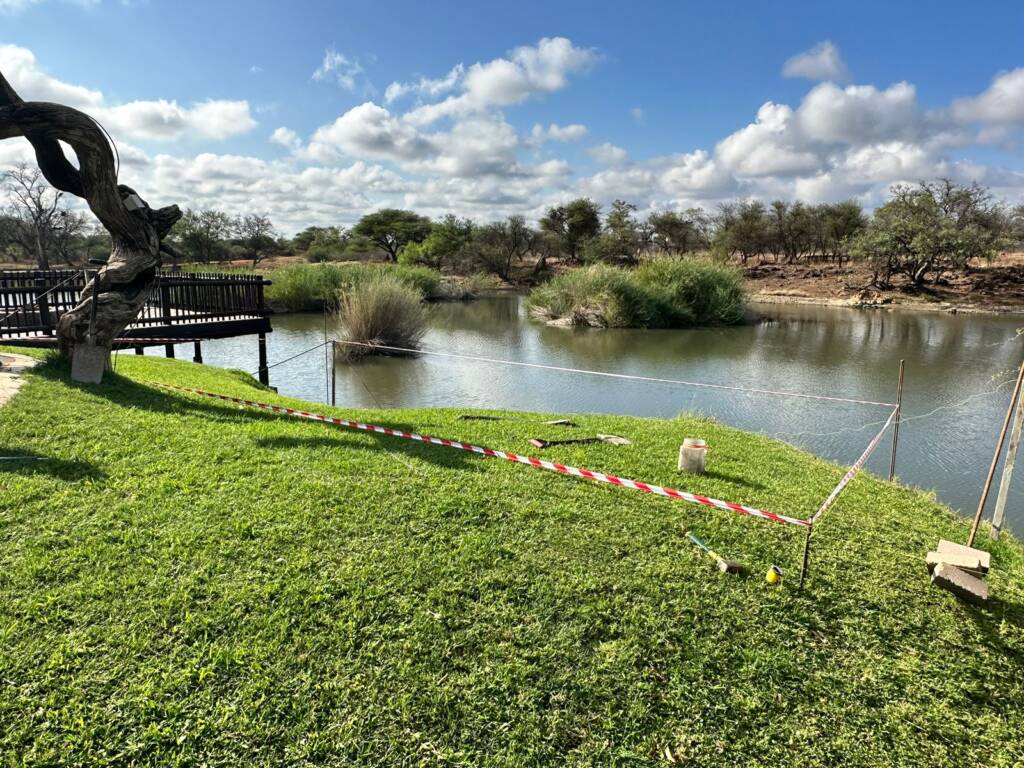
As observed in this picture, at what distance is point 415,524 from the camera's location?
4059mm

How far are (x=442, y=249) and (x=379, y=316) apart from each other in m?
38.2

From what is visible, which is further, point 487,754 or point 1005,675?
point 1005,675

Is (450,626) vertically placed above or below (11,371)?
below

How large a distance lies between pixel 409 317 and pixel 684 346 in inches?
362

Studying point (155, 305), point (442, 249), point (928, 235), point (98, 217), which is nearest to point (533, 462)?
point (98, 217)

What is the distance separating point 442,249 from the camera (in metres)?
53.2

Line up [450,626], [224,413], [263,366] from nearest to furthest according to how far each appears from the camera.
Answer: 1. [450,626]
2. [224,413]
3. [263,366]

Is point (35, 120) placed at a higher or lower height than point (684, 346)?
higher

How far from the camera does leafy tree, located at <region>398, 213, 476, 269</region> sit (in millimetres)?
53188

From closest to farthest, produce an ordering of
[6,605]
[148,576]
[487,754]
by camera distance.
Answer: [487,754]
[6,605]
[148,576]

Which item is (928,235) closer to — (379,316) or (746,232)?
(746,232)

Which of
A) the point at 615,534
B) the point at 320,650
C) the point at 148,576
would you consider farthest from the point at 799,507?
the point at 148,576

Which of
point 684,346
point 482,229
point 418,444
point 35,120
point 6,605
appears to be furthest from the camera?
point 482,229

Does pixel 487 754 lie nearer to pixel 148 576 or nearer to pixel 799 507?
pixel 148 576
